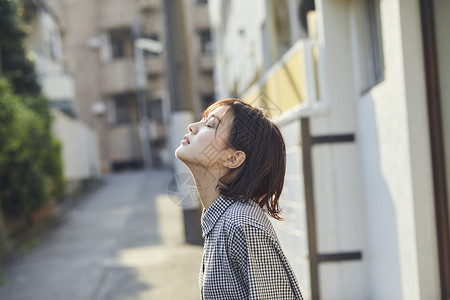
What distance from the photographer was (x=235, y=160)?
1.97m

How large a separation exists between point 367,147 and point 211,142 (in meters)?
3.86

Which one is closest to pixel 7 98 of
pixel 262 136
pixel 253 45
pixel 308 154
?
pixel 253 45

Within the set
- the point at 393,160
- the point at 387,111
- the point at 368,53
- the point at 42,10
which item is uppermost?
the point at 42,10

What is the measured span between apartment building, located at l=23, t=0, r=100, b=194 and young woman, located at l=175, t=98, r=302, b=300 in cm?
1732

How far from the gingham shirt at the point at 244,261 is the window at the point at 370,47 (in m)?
3.59

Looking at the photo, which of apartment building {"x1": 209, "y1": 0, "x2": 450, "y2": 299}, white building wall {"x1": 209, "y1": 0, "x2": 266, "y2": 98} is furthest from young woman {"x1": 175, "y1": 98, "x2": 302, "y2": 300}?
white building wall {"x1": 209, "y1": 0, "x2": 266, "y2": 98}

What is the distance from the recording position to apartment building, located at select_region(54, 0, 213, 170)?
31.1 m

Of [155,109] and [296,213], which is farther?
[155,109]

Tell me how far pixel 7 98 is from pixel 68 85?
1283 centimetres

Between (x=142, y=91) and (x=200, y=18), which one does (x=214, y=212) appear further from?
(x=142, y=91)

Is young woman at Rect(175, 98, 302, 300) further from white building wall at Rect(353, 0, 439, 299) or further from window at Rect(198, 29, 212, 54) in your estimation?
window at Rect(198, 29, 212, 54)

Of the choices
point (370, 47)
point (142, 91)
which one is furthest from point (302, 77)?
point (142, 91)

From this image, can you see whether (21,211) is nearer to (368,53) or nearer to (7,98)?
(7,98)

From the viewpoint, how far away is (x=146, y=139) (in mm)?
30703
